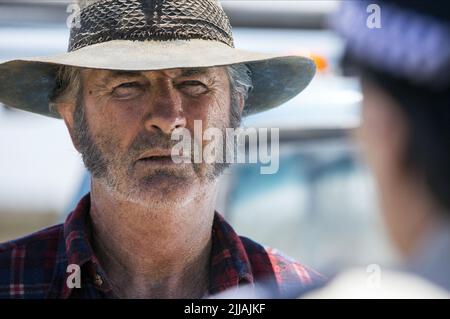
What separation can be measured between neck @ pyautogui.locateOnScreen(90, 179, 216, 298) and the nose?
0.83 feet

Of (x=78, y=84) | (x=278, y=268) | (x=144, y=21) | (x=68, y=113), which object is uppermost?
(x=144, y=21)

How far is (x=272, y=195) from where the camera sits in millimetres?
5027

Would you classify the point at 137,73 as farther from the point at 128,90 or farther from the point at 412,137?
the point at 412,137

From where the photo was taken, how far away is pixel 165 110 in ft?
9.98

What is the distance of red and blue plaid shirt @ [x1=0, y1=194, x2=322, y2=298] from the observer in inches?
120

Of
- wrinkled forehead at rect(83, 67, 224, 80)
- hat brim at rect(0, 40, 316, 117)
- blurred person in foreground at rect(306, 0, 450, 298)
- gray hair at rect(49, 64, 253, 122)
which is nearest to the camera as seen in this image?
blurred person in foreground at rect(306, 0, 450, 298)

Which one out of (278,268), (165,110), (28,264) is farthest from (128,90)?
(278,268)

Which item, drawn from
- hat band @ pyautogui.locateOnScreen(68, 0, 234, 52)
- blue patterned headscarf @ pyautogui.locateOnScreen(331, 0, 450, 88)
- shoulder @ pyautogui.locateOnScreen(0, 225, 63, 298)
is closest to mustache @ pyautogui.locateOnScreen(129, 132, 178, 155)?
hat band @ pyautogui.locateOnScreen(68, 0, 234, 52)

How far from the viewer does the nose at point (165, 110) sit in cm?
301

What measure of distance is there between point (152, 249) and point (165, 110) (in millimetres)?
459

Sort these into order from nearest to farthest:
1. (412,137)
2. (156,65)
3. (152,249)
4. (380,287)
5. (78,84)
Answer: (412,137), (380,287), (156,65), (152,249), (78,84)

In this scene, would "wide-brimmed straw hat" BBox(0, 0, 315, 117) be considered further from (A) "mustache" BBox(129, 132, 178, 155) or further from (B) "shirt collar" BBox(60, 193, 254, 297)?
(B) "shirt collar" BBox(60, 193, 254, 297)

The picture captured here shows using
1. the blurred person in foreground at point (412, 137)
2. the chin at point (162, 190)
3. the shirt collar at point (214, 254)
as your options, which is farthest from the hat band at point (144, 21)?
the blurred person in foreground at point (412, 137)

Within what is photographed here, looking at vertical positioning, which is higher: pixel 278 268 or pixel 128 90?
pixel 128 90
